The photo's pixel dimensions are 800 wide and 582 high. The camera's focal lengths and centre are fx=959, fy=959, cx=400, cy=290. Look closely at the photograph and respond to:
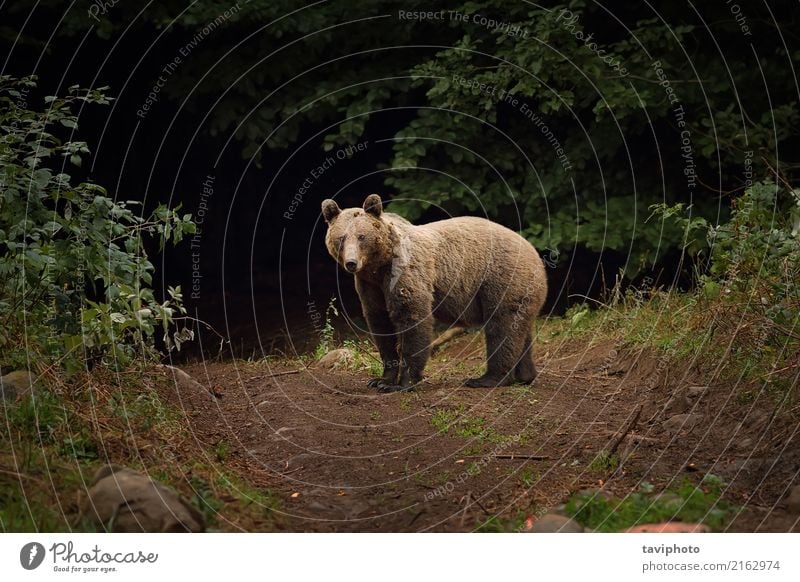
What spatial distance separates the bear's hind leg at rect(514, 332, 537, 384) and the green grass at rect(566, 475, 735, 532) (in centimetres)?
351

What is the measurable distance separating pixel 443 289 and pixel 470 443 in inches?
83.3

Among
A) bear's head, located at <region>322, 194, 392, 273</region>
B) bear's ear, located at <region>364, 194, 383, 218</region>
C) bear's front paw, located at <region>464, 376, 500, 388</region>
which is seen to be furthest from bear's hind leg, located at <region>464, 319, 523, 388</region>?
bear's ear, located at <region>364, 194, 383, 218</region>

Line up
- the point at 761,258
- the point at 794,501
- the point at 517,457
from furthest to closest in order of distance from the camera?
the point at 761,258 → the point at 517,457 → the point at 794,501

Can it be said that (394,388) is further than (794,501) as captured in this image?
Yes

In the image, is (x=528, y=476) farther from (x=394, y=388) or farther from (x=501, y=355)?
(x=501, y=355)

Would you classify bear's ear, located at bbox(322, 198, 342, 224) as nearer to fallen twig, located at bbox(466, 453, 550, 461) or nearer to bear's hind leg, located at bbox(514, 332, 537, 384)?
bear's hind leg, located at bbox(514, 332, 537, 384)

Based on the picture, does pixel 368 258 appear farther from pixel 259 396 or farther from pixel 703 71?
pixel 703 71

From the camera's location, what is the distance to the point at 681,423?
7.09 m

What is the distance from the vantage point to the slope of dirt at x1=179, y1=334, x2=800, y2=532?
575cm

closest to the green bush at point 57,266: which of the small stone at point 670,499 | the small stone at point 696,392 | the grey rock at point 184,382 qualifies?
the grey rock at point 184,382

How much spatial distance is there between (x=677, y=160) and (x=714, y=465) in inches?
252

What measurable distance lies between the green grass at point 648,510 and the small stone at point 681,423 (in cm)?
148

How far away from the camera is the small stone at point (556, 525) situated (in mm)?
5064

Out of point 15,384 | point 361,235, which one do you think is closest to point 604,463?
point 361,235
